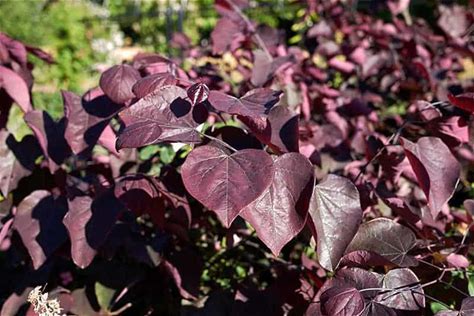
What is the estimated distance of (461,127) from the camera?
1.34 m

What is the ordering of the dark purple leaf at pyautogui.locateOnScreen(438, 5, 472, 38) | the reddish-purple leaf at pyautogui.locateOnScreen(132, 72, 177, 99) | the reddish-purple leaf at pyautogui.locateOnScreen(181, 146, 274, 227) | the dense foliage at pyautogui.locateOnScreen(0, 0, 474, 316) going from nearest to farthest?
1. the reddish-purple leaf at pyautogui.locateOnScreen(181, 146, 274, 227)
2. the dense foliage at pyautogui.locateOnScreen(0, 0, 474, 316)
3. the reddish-purple leaf at pyautogui.locateOnScreen(132, 72, 177, 99)
4. the dark purple leaf at pyautogui.locateOnScreen(438, 5, 472, 38)

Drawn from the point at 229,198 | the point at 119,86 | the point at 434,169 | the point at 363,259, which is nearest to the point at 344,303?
the point at 363,259

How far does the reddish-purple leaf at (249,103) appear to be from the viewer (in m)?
0.96

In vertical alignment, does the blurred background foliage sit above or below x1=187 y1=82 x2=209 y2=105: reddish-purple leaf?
below

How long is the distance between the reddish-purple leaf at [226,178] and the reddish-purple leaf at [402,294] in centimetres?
31

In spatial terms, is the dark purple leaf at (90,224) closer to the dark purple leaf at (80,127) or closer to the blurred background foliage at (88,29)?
the dark purple leaf at (80,127)

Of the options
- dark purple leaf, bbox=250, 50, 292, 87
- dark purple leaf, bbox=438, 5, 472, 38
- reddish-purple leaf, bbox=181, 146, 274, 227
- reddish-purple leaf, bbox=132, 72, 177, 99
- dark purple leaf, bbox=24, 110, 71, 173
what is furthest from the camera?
dark purple leaf, bbox=438, 5, 472, 38

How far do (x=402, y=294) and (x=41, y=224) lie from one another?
0.77 meters

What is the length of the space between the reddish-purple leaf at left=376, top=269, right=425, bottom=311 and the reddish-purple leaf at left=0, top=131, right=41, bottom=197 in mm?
886

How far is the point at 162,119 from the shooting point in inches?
39.6

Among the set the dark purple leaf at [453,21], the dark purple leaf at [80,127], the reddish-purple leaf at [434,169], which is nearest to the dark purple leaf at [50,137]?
the dark purple leaf at [80,127]

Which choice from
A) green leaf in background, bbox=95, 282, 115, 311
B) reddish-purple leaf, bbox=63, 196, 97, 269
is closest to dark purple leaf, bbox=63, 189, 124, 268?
reddish-purple leaf, bbox=63, 196, 97, 269

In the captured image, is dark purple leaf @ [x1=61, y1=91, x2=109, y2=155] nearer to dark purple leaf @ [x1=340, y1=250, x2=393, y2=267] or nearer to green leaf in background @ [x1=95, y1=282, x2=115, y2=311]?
green leaf in background @ [x1=95, y1=282, x2=115, y2=311]

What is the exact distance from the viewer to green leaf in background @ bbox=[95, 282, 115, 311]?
1.44 meters
